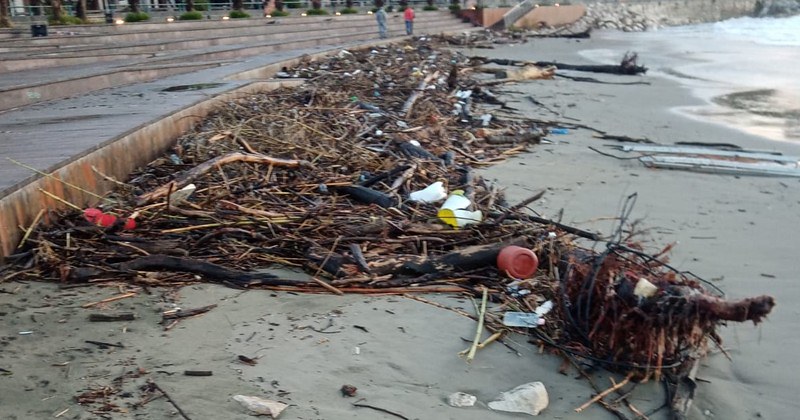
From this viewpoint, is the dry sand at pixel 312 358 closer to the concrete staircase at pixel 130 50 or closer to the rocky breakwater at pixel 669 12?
the concrete staircase at pixel 130 50

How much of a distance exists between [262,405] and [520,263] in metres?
1.87

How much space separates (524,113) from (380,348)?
8303 mm

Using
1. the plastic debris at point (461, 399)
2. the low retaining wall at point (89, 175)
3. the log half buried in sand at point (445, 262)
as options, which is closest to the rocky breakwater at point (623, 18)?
the low retaining wall at point (89, 175)

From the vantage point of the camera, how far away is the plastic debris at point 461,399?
9.91 feet

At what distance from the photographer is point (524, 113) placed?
1111 centimetres

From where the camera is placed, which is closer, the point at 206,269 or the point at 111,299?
the point at 111,299

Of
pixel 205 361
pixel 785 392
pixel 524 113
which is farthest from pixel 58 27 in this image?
pixel 785 392

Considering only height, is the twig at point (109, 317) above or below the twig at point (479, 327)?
above

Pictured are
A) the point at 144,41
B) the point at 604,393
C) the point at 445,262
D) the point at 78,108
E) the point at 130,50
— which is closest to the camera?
the point at 604,393

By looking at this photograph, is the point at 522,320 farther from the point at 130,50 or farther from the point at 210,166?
the point at 130,50

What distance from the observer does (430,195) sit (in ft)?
17.0

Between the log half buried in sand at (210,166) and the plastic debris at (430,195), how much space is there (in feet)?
3.16

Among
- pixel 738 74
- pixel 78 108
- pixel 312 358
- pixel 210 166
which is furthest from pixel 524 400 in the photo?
pixel 738 74

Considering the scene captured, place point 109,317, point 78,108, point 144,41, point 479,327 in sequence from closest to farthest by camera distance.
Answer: point 109,317 → point 479,327 → point 78,108 → point 144,41
